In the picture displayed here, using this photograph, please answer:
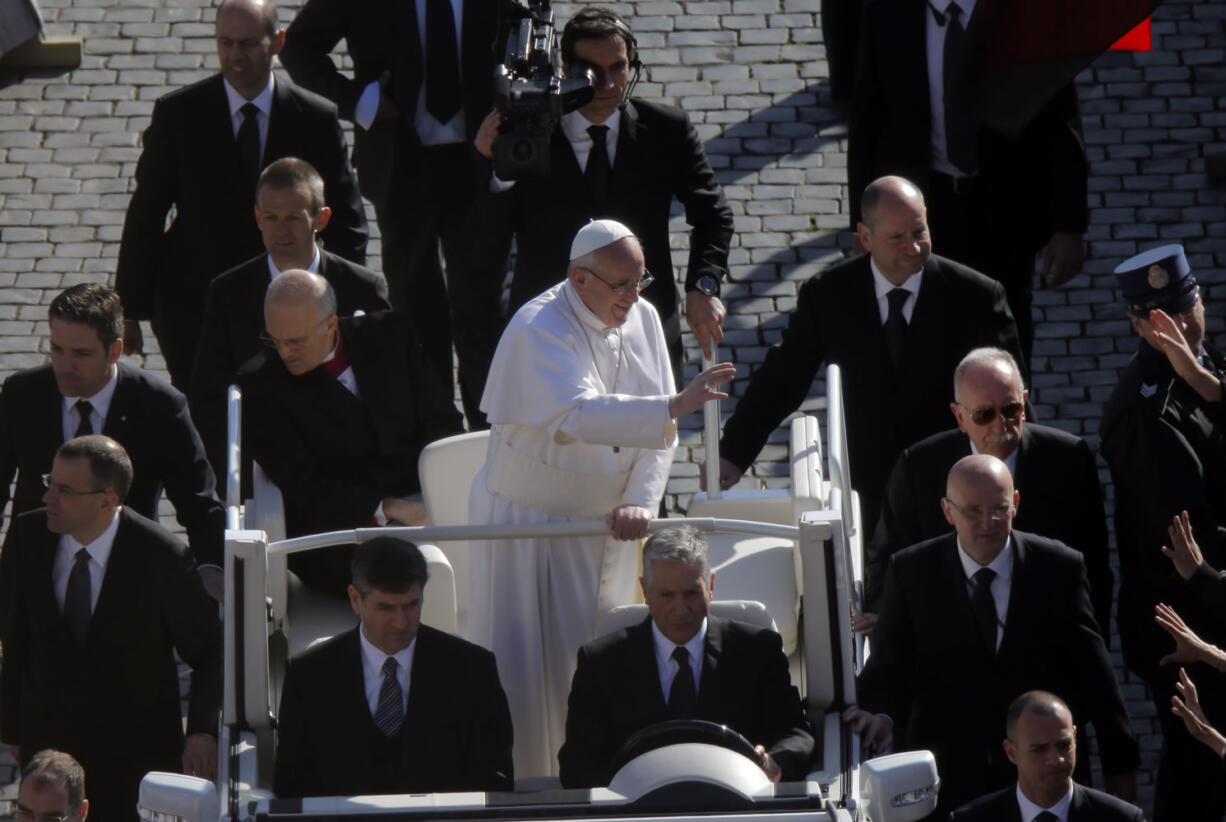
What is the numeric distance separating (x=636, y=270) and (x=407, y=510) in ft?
4.86

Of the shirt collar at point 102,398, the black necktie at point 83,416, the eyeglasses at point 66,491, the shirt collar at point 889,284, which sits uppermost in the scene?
the shirt collar at point 889,284

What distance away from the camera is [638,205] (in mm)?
10711

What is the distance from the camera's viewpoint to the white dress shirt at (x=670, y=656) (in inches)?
319

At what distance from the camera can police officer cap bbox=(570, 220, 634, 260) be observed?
8609mm

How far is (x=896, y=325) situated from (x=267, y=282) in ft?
8.01

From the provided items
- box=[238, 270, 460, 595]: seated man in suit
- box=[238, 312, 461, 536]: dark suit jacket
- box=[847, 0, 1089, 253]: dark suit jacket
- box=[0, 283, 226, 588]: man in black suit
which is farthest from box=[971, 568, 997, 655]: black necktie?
box=[847, 0, 1089, 253]: dark suit jacket

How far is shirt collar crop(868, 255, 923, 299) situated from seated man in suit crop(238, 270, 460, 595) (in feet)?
5.63

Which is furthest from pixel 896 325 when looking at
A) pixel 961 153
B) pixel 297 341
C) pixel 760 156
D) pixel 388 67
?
pixel 760 156

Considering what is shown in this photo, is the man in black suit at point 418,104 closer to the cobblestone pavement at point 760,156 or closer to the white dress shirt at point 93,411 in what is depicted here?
the cobblestone pavement at point 760,156

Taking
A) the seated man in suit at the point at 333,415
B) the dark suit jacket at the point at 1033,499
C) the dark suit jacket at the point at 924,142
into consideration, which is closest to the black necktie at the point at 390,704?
the seated man in suit at the point at 333,415

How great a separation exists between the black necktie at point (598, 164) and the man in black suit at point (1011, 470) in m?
2.03

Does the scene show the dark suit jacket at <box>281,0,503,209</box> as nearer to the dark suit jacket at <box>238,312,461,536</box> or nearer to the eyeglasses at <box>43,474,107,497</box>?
the dark suit jacket at <box>238,312,461,536</box>

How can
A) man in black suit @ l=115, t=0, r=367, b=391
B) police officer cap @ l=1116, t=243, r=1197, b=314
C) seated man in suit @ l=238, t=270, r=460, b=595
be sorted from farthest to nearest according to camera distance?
man in black suit @ l=115, t=0, r=367, b=391, seated man in suit @ l=238, t=270, r=460, b=595, police officer cap @ l=1116, t=243, r=1197, b=314

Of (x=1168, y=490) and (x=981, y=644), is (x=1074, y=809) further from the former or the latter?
(x=1168, y=490)
